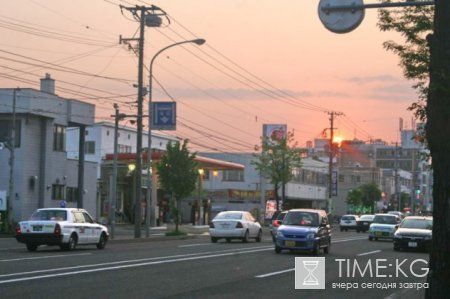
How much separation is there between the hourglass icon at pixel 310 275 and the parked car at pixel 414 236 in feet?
31.0

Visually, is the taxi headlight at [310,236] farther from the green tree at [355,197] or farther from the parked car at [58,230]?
the green tree at [355,197]

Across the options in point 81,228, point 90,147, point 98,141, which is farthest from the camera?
point 90,147

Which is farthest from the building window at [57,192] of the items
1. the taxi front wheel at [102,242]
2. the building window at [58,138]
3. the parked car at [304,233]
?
the parked car at [304,233]

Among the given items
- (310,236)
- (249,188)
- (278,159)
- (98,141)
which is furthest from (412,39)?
(249,188)

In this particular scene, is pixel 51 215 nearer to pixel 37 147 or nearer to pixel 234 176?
pixel 37 147

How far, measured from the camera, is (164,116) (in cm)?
4388

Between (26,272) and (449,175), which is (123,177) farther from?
(449,175)

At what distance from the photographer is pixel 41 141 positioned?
162ft

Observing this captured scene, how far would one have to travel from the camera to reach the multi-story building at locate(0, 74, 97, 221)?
47000 millimetres

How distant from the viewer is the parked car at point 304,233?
2619 centimetres

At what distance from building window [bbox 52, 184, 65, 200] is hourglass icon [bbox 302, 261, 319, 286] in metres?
31.8

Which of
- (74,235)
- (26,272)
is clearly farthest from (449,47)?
(74,235)

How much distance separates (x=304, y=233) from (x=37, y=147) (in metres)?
27.1

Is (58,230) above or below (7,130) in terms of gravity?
below
